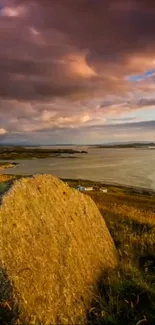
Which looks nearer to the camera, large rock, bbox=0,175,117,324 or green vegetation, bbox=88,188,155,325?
large rock, bbox=0,175,117,324

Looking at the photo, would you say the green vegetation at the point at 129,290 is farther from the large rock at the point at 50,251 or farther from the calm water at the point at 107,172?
the calm water at the point at 107,172

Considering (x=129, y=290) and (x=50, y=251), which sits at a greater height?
(x=50, y=251)

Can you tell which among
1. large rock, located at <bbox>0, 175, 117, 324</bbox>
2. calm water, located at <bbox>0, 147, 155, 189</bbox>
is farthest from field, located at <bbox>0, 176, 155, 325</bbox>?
calm water, located at <bbox>0, 147, 155, 189</bbox>

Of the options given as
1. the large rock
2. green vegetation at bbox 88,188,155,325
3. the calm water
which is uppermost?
the large rock

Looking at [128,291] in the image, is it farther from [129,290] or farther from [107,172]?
[107,172]

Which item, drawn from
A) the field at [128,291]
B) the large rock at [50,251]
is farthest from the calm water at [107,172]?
the large rock at [50,251]

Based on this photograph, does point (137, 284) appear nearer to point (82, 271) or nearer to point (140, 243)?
point (82, 271)

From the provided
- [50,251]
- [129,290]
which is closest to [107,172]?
[129,290]

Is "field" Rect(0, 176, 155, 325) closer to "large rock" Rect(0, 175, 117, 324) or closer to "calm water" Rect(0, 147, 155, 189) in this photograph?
"large rock" Rect(0, 175, 117, 324)
